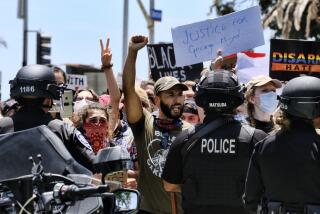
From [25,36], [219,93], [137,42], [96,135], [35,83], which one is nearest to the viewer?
[35,83]

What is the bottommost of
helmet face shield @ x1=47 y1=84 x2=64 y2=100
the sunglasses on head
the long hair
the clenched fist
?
the sunglasses on head

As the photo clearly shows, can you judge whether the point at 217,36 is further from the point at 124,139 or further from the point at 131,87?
the point at 131,87

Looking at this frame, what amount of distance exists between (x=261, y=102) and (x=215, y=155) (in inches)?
74.5

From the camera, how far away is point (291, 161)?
212 inches

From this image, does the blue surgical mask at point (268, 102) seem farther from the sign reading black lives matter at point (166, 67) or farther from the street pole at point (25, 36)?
the street pole at point (25, 36)

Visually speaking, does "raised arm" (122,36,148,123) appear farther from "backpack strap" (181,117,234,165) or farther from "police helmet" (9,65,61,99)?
"police helmet" (9,65,61,99)

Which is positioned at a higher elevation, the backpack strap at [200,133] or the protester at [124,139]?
the backpack strap at [200,133]

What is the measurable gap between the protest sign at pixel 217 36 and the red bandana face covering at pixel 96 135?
1.75 meters

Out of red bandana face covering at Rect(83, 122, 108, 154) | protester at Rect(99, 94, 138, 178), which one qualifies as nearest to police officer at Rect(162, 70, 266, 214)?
protester at Rect(99, 94, 138, 178)

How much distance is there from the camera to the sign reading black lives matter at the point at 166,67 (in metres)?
11.4

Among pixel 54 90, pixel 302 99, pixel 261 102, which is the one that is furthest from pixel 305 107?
pixel 261 102

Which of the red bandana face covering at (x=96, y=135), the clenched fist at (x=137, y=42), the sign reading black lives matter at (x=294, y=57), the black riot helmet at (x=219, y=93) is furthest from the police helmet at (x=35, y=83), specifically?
the sign reading black lives matter at (x=294, y=57)

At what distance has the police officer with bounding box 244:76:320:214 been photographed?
533 centimetres

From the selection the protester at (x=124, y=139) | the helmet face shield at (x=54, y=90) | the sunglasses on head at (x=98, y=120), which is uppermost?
the helmet face shield at (x=54, y=90)
